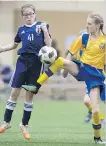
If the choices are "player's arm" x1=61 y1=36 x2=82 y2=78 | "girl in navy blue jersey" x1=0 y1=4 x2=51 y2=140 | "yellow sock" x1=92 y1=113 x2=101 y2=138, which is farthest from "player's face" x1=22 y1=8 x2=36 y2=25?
"yellow sock" x1=92 y1=113 x2=101 y2=138

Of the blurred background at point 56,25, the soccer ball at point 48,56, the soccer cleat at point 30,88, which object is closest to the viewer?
the soccer ball at point 48,56

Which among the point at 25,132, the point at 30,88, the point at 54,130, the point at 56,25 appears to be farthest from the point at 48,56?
the point at 56,25

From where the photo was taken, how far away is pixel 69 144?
309 inches

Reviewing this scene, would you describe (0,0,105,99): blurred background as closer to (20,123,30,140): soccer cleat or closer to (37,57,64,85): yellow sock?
(20,123,30,140): soccer cleat

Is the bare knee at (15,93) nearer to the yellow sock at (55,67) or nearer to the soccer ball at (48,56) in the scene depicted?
the yellow sock at (55,67)

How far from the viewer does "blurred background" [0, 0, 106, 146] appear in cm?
897

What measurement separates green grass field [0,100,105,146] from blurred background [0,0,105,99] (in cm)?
394

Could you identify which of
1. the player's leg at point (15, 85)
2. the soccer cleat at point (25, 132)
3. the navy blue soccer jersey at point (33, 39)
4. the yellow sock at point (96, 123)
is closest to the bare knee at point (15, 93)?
the player's leg at point (15, 85)

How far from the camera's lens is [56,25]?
22.8 metres

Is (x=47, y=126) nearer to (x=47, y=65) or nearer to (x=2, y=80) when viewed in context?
(x=47, y=65)

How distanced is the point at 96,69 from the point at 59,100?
39.0 ft

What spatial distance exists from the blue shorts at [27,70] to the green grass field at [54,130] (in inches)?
30.4

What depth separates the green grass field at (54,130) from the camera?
8102 millimetres

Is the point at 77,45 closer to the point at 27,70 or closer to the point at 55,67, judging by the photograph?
the point at 55,67
